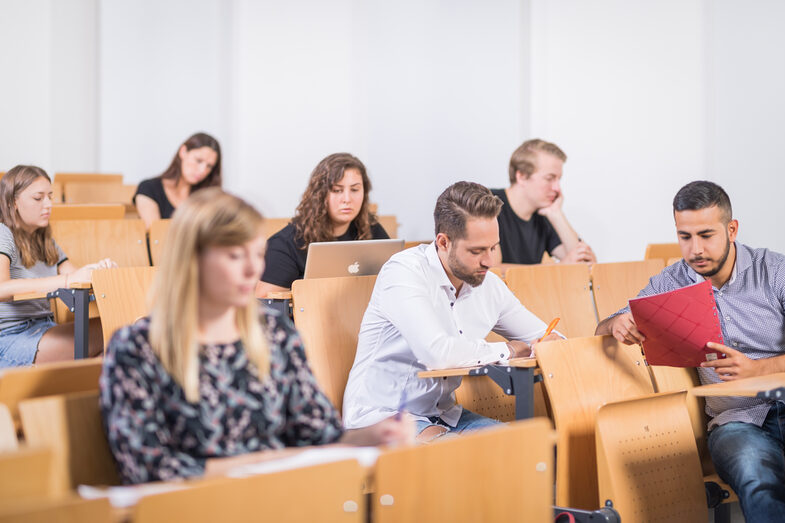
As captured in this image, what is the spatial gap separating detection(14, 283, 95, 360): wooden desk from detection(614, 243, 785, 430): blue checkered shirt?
2026mm

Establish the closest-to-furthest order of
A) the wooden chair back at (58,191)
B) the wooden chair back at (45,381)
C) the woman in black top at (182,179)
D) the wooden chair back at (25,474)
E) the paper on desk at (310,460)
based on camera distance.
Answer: the wooden chair back at (25,474) < the paper on desk at (310,460) < the wooden chair back at (45,381) < the woman in black top at (182,179) < the wooden chair back at (58,191)

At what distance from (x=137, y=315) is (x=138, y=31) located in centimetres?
516

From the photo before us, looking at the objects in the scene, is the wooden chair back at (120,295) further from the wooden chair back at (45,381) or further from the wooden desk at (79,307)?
the wooden chair back at (45,381)

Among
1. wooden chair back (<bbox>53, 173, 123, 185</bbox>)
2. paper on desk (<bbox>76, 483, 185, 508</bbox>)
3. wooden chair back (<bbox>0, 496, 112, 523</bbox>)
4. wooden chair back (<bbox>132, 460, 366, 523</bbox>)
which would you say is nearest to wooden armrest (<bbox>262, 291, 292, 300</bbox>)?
wooden chair back (<bbox>132, 460, 366, 523</bbox>)

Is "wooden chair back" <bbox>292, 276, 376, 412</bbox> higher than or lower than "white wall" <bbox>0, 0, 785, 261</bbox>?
lower

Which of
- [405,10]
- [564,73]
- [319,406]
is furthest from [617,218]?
[319,406]

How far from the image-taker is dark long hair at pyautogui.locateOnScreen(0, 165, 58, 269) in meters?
3.66

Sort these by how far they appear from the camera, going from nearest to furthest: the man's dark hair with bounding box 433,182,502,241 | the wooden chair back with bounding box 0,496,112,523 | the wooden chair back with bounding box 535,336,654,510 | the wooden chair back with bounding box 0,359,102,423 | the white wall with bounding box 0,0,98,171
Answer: the wooden chair back with bounding box 0,496,112,523, the wooden chair back with bounding box 0,359,102,423, the wooden chair back with bounding box 535,336,654,510, the man's dark hair with bounding box 433,182,502,241, the white wall with bounding box 0,0,98,171

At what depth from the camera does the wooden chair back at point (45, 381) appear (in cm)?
178

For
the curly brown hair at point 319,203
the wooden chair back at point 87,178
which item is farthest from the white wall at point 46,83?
the curly brown hair at point 319,203

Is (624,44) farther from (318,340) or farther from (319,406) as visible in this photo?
(319,406)

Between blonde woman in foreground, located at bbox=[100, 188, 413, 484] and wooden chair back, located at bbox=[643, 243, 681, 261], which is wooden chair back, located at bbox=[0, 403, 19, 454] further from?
wooden chair back, located at bbox=[643, 243, 681, 261]

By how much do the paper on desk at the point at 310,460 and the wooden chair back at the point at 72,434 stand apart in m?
0.32

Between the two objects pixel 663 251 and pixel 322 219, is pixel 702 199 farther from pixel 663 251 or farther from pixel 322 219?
pixel 663 251
